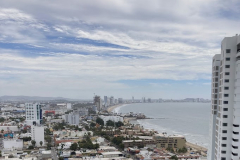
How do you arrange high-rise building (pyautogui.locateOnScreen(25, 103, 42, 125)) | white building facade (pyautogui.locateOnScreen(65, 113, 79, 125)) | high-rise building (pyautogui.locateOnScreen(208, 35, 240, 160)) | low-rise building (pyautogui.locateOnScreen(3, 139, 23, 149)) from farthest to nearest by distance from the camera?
white building facade (pyautogui.locateOnScreen(65, 113, 79, 125)), high-rise building (pyautogui.locateOnScreen(25, 103, 42, 125)), low-rise building (pyautogui.locateOnScreen(3, 139, 23, 149)), high-rise building (pyautogui.locateOnScreen(208, 35, 240, 160))

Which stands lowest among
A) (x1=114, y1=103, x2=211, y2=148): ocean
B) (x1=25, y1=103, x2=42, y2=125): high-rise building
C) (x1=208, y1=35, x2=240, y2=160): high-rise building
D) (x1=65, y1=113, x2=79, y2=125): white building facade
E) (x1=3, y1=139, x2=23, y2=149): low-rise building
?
(x1=114, y1=103, x2=211, y2=148): ocean

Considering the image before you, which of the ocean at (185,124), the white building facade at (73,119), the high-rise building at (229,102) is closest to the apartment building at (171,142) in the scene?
the ocean at (185,124)

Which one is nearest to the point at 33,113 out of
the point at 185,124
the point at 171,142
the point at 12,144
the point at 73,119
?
the point at 73,119

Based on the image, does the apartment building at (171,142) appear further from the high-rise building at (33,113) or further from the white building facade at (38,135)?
the high-rise building at (33,113)

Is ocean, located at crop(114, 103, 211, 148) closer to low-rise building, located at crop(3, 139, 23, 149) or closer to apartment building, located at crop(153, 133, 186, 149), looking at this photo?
apartment building, located at crop(153, 133, 186, 149)

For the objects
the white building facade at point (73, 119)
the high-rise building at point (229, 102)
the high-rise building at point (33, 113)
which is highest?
the high-rise building at point (229, 102)

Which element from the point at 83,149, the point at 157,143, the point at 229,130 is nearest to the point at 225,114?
the point at 229,130

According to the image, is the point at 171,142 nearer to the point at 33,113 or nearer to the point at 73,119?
the point at 33,113

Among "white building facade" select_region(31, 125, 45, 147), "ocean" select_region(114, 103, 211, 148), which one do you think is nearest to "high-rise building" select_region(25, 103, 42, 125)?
"white building facade" select_region(31, 125, 45, 147)

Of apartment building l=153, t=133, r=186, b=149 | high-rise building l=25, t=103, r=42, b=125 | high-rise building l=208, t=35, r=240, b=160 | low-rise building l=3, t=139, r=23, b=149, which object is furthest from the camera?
high-rise building l=25, t=103, r=42, b=125
